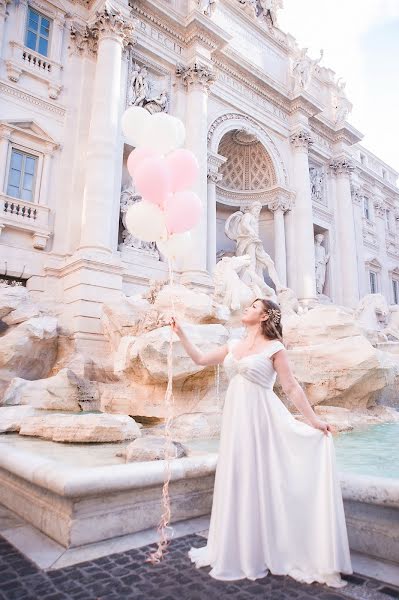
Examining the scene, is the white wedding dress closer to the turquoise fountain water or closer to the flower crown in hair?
the flower crown in hair

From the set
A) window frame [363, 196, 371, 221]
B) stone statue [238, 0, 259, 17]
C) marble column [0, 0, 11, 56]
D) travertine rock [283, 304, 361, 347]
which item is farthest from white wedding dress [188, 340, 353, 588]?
window frame [363, 196, 371, 221]

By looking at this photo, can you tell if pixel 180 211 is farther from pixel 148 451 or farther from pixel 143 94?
pixel 143 94

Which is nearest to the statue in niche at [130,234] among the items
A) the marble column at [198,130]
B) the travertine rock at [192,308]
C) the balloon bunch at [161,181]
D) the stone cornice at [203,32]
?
the marble column at [198,130]

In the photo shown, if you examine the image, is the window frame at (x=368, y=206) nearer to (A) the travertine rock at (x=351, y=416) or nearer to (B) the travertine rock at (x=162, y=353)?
(A) the travertine rock at (x=351, y=416)

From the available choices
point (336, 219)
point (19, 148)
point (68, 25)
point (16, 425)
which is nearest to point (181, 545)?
point (16, 425)

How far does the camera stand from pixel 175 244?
341cm

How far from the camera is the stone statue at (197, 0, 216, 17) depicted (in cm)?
1426

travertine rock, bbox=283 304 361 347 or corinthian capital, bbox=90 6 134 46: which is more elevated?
corinthian capital, bbox=90 6 134 46

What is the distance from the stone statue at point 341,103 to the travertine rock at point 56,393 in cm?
1846

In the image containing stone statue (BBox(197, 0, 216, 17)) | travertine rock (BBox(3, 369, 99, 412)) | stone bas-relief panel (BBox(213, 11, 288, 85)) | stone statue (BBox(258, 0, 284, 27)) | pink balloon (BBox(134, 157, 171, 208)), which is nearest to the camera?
pink balloon (BBox(134, 157, 171, 208))

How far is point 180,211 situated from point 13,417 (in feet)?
11.1

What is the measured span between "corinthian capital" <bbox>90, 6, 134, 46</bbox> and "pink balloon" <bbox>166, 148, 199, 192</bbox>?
10.9 metres

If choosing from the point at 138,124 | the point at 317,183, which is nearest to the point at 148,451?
the point at 138,124

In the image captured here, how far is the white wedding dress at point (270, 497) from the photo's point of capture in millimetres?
1983
